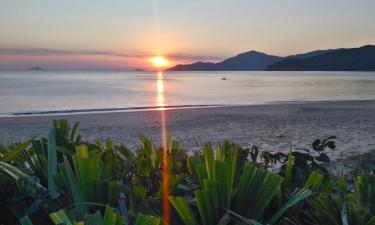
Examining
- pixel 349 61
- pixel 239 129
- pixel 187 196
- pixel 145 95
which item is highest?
pixel 187 196

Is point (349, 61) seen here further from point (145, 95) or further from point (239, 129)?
point (239, 129)

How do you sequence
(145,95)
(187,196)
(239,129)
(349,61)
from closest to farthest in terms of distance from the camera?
1. (187,196)
2. (239,129)
3. (145,95)
4. (349,61)

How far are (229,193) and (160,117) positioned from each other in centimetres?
1748

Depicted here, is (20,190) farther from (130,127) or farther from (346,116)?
(346,116)

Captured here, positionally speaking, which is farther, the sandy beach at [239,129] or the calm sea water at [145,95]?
the calm sea water at [145,95]

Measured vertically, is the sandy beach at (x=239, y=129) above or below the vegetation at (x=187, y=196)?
below

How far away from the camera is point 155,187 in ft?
4.01

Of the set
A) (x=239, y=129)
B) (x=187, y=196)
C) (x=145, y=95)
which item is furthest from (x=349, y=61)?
(x=187, y=196)

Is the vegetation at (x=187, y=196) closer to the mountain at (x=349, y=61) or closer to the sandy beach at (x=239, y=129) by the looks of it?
the sandy beach at (x=239, y=129)

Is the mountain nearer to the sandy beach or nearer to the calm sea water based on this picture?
the calm sea water

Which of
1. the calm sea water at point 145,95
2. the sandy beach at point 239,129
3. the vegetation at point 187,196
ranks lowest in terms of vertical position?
the calm sea water at point 145,95

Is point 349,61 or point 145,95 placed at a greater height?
point 349,61

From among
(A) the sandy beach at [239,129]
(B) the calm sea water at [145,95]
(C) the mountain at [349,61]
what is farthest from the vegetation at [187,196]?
(C) the mountain at [349,61]

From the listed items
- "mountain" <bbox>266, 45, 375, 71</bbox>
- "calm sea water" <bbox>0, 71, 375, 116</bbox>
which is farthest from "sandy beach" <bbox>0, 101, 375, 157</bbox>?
"mountain" <bbox>266, 45, 375, 71</bbox>
